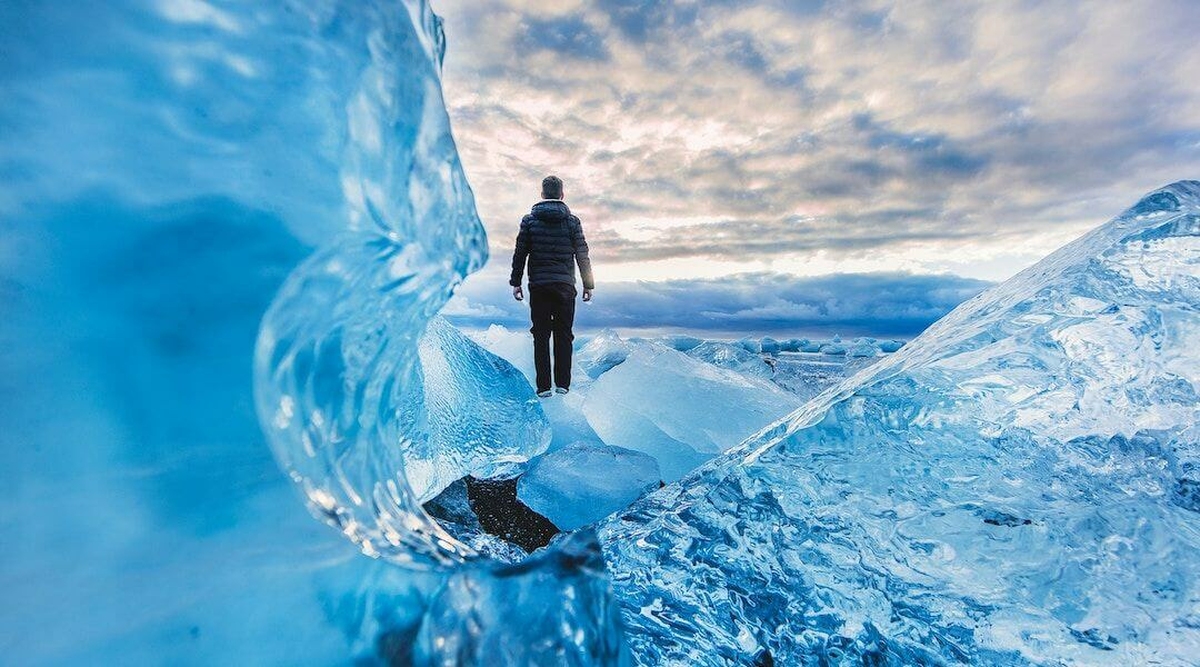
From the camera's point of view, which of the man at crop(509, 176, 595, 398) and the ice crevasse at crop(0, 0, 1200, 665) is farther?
the man at crop(509, 176, 595, 398)

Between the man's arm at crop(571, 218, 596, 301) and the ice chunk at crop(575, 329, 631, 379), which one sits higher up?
the man's arm at crop(571, 218, 596, 301)

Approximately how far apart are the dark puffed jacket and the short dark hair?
0.04m

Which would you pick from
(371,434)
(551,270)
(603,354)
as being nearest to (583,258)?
(551,270)

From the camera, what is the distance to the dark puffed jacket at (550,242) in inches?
181

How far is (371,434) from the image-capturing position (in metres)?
0.92

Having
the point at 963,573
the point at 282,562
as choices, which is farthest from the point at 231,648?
the point at 963,573

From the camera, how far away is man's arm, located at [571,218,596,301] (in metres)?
4.74

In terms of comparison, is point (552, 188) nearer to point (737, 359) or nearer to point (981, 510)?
point (737, 359)

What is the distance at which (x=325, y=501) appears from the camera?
2.53 feet

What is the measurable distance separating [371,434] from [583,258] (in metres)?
4.00

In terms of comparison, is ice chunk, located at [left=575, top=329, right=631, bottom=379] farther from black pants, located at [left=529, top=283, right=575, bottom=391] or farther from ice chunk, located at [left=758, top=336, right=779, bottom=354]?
ice chunk, located at [left=758, top=336, right=779, bottom=354]

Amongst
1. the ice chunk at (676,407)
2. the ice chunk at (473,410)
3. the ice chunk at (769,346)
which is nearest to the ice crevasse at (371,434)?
the ice chunk at (676,407)

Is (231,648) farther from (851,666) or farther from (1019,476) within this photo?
(1019,476)

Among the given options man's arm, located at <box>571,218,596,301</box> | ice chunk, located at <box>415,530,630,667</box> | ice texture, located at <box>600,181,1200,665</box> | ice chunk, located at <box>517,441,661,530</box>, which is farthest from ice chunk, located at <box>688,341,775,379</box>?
ice chunk, located at <box>415,530,630,667</box>
